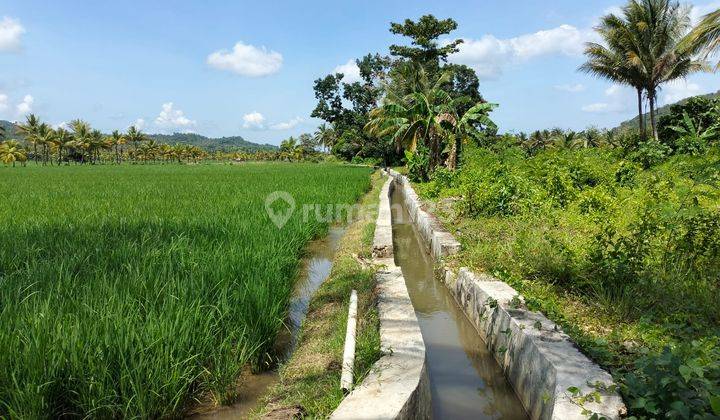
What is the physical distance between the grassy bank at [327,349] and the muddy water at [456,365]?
1.76 ft

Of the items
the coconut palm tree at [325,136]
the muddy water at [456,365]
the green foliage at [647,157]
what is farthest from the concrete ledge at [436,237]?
the coconut palm tree at [325,136]

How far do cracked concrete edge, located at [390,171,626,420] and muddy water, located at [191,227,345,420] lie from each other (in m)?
1.56

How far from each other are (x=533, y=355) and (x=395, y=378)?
0.87 m

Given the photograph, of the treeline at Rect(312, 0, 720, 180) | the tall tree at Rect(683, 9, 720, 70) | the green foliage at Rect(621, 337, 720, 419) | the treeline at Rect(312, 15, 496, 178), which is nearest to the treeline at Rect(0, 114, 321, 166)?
the treeline at Rect(312, 15, 496, 178)

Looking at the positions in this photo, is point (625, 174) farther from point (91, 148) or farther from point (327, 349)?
point (91, 148)

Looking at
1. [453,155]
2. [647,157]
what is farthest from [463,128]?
[647,157]

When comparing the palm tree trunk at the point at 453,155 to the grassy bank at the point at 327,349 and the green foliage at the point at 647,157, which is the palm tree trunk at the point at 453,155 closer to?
the green foliage at the point at 647,157

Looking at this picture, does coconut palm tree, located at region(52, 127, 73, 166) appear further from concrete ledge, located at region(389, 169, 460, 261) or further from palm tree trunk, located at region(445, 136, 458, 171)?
concrete ledge, located at region(389, 169, 460, 261)

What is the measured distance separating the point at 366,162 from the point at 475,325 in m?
31.3

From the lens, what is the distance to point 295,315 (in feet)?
14.0

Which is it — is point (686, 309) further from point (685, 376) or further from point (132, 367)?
point (132, 367)

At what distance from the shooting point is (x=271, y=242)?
509 cm

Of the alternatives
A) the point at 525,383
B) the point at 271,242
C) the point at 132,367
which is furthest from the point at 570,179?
the point at 132,367

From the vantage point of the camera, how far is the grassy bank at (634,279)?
1.79 meters
